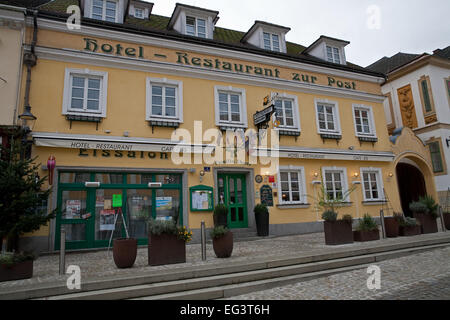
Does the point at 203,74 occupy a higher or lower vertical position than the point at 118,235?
higher

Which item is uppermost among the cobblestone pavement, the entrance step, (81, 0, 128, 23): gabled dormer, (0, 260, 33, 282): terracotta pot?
(81, 0, 128, 23): gabled dormer

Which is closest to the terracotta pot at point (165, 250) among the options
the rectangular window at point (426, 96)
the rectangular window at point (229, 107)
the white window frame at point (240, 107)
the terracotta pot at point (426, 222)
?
the white window frame at point (240, 107)

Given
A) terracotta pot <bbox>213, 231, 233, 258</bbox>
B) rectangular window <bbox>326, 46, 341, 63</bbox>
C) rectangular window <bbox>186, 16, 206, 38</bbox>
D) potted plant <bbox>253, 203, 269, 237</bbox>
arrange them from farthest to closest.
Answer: rectangular window <bbox>326, 46, 341, 63</bbox>, rectangular window <bbox>186, 16, 206, 38</bbox>, potted plant <bbox>253, 203, 269, 237</bbox>, terracotta pot <bbox>213, 231, 233, 258</bbox>

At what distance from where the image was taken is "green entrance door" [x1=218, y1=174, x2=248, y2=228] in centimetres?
1159

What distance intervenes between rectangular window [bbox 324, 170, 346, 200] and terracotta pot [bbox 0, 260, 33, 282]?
11.0 metres

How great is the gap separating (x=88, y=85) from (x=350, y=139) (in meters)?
11.3

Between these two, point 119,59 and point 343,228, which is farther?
point 119,59

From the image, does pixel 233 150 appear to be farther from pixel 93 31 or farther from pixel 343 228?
pixel 93 31

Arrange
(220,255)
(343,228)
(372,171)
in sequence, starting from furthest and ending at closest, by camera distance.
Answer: (372,171) → (343,228) → (220,255)

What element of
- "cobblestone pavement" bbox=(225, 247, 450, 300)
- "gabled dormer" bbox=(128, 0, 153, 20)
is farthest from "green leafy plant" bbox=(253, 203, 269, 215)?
"gabled dormer" bbox=(128, 0, 153, 20)

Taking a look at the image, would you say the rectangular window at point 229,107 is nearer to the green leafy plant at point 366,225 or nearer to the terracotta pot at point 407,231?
the green leafy plant at point 366,225

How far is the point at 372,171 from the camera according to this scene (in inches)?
571

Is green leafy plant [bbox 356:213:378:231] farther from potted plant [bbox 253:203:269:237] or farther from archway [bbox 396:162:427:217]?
archway [bbox 396:162:427:217]


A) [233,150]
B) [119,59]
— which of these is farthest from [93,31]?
[233,150]
